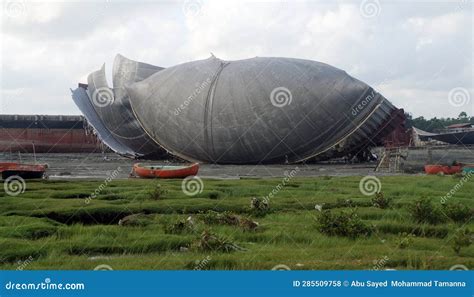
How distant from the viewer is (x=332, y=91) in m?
50.3

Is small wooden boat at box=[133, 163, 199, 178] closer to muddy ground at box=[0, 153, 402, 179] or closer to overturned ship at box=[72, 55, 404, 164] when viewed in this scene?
muddy ground at box=[0, 153, 402, 179]

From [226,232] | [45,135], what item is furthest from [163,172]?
[45,135]

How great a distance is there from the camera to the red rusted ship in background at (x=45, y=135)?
84.6 metres

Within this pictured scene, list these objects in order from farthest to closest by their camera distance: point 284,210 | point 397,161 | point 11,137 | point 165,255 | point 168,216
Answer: point 11,137 < point 397,161 < point 284,210 < point 168,216 < point 165,255

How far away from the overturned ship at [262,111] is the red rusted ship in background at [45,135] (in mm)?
29256

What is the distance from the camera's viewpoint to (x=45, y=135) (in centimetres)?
8894

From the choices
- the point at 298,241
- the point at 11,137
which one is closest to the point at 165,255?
the point at 298,241

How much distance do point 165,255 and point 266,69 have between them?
4238cm

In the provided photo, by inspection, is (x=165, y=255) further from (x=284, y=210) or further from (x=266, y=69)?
(x=266, y=69)

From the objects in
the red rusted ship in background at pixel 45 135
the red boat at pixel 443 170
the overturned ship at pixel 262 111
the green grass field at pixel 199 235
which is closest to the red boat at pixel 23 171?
the green grass field at pixel 199 235

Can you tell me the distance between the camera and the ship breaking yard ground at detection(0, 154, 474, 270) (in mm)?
10602

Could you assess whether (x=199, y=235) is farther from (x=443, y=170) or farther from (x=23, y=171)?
(x=443, y=170)

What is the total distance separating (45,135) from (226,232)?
8109cm

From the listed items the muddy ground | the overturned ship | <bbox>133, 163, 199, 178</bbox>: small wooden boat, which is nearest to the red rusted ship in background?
the muddy ground
